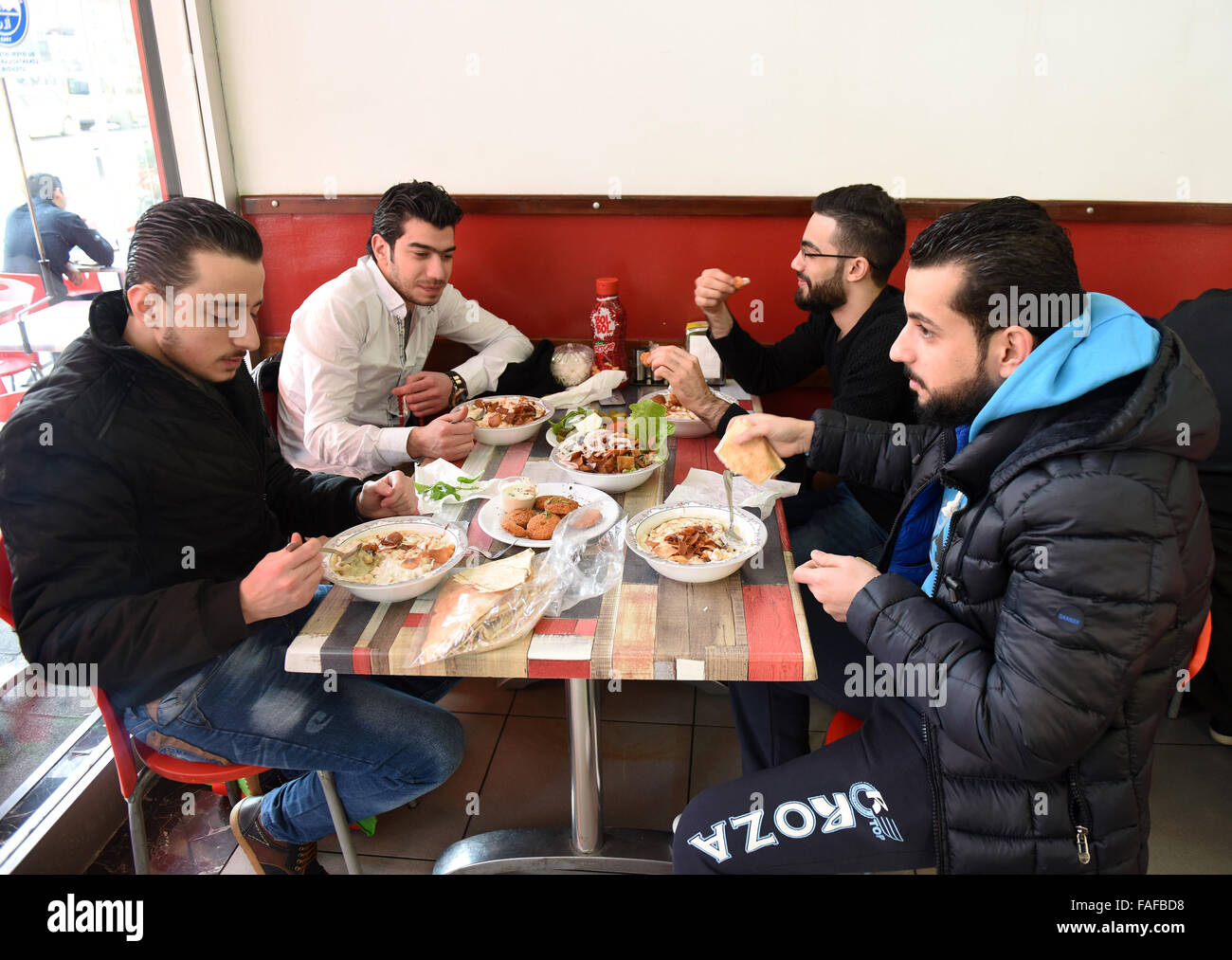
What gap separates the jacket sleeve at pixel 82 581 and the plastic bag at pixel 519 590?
0.41 m

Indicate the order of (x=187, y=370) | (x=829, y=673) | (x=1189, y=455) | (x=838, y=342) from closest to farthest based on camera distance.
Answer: (x=1189, y=455)
(x=187, y=370)
(x=829, y=673)
(x=838, y=342)

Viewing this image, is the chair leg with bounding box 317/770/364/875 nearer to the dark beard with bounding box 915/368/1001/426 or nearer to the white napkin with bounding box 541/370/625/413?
the white napkin with bounding box 541/370/625/413

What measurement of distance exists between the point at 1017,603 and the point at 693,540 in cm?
69

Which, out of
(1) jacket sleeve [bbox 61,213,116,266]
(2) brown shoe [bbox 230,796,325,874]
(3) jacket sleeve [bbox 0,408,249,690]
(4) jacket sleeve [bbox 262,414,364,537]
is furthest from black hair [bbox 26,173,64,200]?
(2) brown shoe [bbox 230,796,325,874]

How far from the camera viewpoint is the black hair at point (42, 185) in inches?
95.4

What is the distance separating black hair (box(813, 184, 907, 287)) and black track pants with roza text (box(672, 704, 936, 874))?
151cm

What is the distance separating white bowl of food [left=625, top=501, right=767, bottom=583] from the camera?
5.90 feet

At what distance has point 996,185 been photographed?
325cm

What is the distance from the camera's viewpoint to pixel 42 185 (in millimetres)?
2469

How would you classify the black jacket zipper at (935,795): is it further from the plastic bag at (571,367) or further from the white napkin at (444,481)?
the plastic bag at (571,367)

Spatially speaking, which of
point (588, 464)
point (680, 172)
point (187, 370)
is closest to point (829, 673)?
point (588, 464)

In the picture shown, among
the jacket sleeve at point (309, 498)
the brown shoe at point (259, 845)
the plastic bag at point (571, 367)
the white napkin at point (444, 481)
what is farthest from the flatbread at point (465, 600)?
the plastic bag at point (571, 367)
